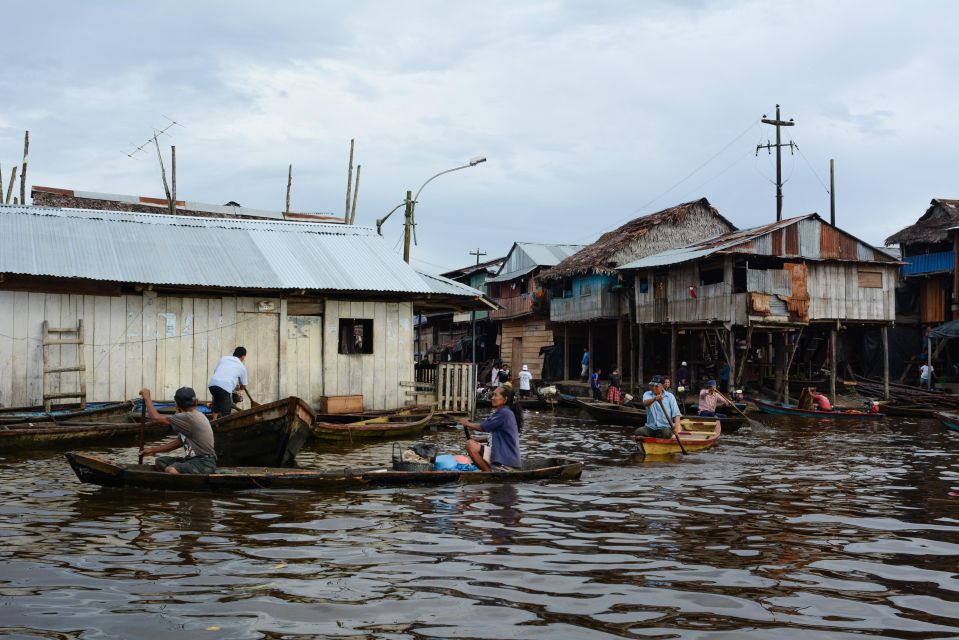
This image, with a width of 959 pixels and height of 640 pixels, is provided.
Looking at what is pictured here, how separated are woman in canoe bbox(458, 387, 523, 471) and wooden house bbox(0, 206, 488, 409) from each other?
8115mm

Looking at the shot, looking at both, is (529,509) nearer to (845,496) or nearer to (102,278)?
(845,496)

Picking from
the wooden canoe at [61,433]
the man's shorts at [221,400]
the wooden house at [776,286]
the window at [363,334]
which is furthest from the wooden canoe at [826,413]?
the wooden canoe at [61,433]

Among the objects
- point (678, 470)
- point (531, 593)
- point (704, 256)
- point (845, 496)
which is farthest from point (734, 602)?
point (704, 256)

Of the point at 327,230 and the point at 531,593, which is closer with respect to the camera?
the point at 531,593

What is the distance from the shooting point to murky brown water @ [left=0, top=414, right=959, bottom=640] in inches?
219

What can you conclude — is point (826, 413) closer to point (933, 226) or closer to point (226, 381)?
point (933, 226)

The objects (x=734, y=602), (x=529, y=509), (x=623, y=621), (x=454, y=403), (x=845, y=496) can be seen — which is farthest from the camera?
(x=454, y=403)

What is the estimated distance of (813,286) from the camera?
28875mm

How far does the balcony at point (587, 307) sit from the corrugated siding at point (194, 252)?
1438 centimetres

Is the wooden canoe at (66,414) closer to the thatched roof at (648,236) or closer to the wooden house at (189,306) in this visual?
the wooden house at (189,306)

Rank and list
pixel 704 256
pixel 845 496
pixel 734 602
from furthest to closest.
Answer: pixel 704 256 → pixel 845 496 → pixel 734 602

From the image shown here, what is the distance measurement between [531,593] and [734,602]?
1371mm

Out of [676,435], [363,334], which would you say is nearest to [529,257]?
[363,334]

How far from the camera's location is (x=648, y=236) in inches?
1421
